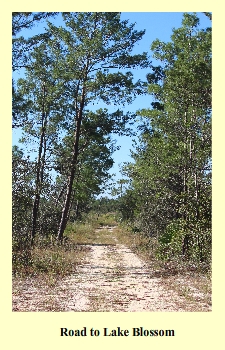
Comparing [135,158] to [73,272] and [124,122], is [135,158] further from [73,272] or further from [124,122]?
[73,272]

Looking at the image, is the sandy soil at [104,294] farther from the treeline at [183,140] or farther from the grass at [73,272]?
the treeline at [183,140]

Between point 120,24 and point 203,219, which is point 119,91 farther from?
point 203,219

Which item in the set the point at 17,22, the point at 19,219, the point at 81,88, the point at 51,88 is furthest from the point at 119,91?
the point at 19,219

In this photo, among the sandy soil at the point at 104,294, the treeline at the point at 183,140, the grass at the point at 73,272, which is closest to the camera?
the sandy soil at the point at 104,294

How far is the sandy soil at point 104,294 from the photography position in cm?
779

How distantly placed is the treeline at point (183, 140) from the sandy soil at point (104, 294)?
183 centimetres

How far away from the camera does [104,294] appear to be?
8.95 metres

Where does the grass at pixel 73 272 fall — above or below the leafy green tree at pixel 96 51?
below

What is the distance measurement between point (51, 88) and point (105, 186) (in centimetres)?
1679

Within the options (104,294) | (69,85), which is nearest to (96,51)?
(69,85)

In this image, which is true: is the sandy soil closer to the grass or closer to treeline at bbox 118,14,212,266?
the grass

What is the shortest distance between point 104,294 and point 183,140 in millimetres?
7250

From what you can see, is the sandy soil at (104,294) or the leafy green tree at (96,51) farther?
the leafy green tree at (96,51)

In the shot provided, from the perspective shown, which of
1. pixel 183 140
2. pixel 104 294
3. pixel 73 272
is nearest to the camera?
pixel 104 294
